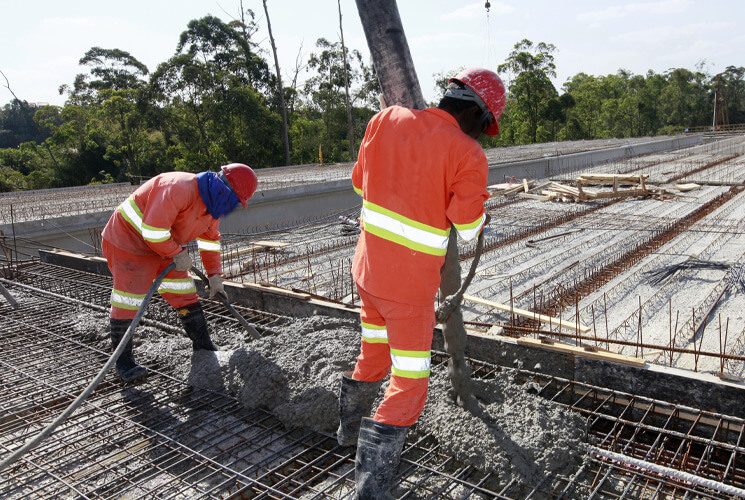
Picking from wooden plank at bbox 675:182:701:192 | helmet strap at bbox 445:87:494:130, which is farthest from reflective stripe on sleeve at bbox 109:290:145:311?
wooden plank at bbox 675:182:701:192

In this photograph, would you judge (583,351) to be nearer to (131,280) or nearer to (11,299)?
(131,280)

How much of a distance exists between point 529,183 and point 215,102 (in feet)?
53.7

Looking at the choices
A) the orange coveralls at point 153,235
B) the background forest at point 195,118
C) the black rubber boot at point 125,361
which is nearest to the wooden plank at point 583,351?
the orange coveralls at point 153,235

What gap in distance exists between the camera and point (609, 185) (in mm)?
11305

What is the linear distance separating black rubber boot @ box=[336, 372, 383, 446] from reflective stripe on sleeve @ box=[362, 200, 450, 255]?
29.2 inches

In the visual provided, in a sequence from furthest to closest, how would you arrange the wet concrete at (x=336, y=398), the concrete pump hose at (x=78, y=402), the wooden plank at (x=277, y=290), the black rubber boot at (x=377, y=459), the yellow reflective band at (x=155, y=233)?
the wooden plank at (x=277, y=290) → the yellow reflective band at (x=155, y=233) → the concrete pump hose at (x=78, y=402) → the wet concrete at (x=336, y=398) → the black rubber boot at (x=377, y=459)

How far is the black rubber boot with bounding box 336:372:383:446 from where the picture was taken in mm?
2387

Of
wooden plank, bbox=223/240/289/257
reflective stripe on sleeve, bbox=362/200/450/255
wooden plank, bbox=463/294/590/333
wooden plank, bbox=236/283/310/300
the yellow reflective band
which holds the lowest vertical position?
wooden plank, bbox=463/294/590/333

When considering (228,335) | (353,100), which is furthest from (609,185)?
(353,100)

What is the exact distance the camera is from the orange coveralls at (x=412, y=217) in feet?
6.55

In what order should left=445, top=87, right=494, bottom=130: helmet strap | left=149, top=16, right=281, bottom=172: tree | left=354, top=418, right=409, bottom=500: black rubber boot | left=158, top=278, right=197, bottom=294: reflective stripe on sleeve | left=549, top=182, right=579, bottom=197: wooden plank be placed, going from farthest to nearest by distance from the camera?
left=149, top=16, right=281, bottom=172: tree → left=549, top=182, right=579, bottom=197: wooden plank → left=158, top=278, right=197, bottom=294: reflective stripe on sleeve → left=445, top=87, right=494, bottom=130: helmet strap → left=354, top=418, right=409, bottom=500: black rubber boot

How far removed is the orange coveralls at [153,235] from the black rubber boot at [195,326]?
0.05 meters

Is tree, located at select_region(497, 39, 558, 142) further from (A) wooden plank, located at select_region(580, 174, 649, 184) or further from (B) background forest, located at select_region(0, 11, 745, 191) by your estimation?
(A) wooden plank, located at select_region(580, 174, 649, 184)

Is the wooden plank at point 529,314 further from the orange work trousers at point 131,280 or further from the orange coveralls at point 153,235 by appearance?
the orange work trousers at point 131,280
